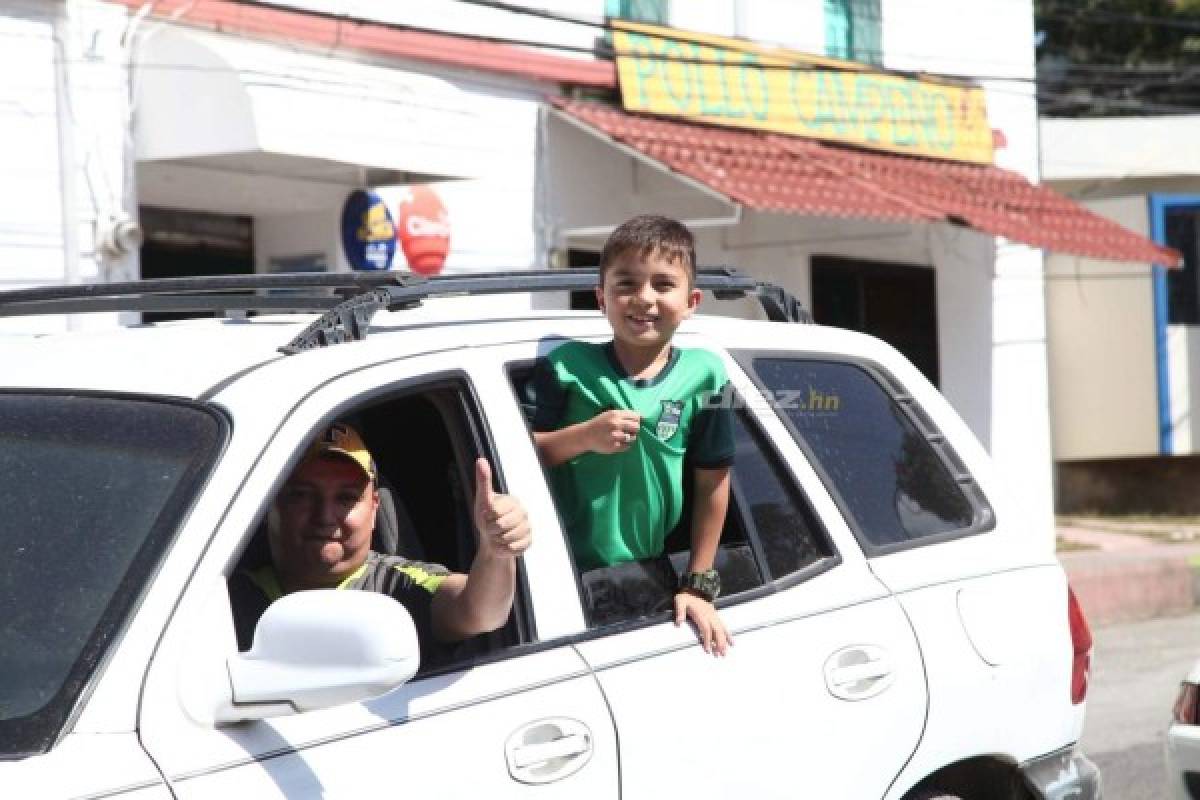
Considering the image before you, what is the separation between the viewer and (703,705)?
12.2ft

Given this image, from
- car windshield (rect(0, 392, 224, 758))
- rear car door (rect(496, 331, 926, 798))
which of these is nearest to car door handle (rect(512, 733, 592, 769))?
rear car door (rect(496, 331, 926, 798))

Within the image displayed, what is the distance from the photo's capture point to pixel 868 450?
463 centimetres

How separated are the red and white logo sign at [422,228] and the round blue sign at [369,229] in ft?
0.30

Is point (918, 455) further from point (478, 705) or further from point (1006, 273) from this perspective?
point (1006, 273)

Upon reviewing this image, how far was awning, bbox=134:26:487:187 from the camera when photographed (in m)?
11.0

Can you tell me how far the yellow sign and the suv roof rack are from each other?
10.9m

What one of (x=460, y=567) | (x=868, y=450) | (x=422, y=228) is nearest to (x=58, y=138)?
(x=422, y=228)

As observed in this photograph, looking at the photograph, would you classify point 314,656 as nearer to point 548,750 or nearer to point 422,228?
point 548,750

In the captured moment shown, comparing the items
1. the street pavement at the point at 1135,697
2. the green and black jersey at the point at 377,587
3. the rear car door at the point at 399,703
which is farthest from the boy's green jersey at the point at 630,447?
the street pavement at the point at 1135,697

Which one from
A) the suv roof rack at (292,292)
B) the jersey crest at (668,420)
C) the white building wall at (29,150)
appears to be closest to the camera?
the suv roof rack at (292,292)

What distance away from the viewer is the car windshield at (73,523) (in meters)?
2.83

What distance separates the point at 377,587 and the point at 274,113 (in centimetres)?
772

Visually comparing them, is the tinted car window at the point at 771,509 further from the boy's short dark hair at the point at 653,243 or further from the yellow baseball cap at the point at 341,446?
the yellow baseball cap at the point at 341,446

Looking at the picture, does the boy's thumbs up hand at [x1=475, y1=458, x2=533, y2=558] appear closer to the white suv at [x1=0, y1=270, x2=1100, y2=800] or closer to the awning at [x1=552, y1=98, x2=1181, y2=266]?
the white suv at [x1=0, y1=270, x2=1100, y2=800]
